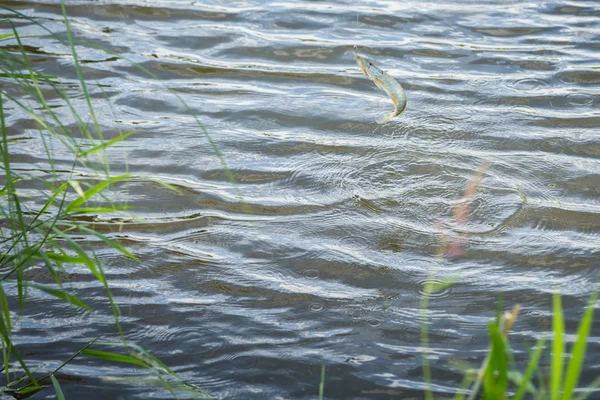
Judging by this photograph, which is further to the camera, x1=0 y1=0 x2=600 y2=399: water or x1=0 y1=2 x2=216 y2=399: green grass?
x1=0 y1=0 x2=600 y2=399: water

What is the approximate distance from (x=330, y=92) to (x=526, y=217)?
1.81m

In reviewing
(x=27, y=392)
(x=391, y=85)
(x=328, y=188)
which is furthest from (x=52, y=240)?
(x=391, y=85)

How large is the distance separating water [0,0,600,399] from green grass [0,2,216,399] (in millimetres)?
77

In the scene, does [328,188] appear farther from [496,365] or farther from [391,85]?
[496,365]

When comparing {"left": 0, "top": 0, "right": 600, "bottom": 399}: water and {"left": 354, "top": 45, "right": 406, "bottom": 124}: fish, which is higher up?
{"left": 354, "top": 45, "right": 406, "bottom": 124}: fish

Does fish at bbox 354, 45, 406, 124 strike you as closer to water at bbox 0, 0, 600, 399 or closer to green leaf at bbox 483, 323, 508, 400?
water at bbox 0, 0, 600, 399

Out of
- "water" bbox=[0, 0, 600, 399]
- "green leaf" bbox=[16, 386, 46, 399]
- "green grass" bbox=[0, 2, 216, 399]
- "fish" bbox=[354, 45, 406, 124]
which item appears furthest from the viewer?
"fish" bbox=[354, 45, 406, 124]

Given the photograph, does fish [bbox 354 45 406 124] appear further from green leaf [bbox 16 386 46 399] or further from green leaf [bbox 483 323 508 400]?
green leaf [bbox 483 323 508 400]

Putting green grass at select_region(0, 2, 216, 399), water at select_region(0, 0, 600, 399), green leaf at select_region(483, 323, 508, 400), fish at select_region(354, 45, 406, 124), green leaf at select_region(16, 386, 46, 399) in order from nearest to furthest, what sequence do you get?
green leaf at select_region(483, 323, 508, 400) < green grass at select_region(0, 2, 216, 399) < green leaf at select_region(16, 386, 46, 399) < water at select_region(0, 0, 600, 399) < fish at select_region(354, 45, 406, 124)

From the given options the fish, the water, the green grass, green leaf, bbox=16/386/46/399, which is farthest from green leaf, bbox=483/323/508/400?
the fish

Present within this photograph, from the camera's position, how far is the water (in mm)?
2660

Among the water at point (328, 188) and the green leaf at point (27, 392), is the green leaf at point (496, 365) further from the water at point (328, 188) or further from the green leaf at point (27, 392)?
the green leaf at point (27, 392)

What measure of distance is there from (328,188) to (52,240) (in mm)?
1881

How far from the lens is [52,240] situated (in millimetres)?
2105
